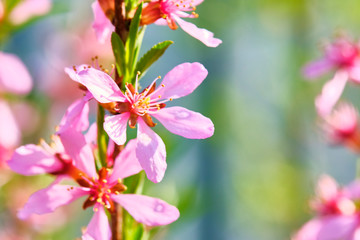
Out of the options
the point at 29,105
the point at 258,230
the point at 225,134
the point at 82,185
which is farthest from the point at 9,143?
the point at 258,230

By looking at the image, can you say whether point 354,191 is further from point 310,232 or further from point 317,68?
point 317,68

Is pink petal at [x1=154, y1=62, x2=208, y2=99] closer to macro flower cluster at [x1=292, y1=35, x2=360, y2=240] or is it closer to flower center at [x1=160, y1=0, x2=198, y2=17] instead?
flower center at [x1=160, y1=0, x2=198, y2=17]

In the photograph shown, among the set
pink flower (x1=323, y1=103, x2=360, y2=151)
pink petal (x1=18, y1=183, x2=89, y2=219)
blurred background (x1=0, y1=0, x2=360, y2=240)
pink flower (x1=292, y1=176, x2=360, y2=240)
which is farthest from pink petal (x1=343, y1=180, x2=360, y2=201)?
blurred background (x1=0, y1=0, x2=360, y2=240)

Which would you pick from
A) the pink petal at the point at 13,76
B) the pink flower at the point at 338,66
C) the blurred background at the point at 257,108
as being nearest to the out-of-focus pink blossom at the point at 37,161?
the pink petal at the point at 13,76

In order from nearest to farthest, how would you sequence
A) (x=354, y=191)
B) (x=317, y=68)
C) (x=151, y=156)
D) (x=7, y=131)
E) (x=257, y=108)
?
(x=151, y=156), (x=354, y=191), (x=317, y=68), (x=7, y=131), (x=257, y=108)

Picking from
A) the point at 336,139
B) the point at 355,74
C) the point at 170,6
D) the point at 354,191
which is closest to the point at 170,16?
the point at 170,6

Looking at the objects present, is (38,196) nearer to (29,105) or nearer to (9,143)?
(9,143)
